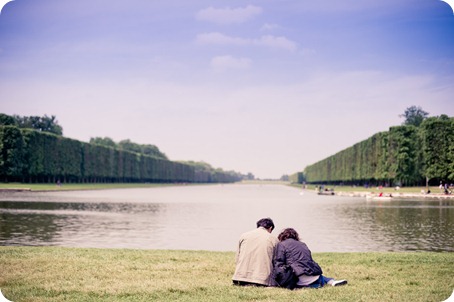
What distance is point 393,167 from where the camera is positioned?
64812 mm

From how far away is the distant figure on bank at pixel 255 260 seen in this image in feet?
27.4

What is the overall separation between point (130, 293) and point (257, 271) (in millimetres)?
2034

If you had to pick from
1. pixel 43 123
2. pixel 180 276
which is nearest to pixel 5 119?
A: pixel 180 276

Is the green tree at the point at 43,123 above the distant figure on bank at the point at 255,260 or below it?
above

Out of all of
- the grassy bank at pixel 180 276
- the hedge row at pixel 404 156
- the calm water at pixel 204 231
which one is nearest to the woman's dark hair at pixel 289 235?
the grassy bank at pixel 180 276

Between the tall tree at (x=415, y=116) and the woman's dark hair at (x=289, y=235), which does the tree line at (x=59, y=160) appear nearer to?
the woman's dark hair at (x=289, y=235)

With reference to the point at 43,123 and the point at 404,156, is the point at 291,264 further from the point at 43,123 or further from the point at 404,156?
the point at 43,123

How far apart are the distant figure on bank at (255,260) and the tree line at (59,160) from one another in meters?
33.0

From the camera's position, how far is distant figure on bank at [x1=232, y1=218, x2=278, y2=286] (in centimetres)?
835

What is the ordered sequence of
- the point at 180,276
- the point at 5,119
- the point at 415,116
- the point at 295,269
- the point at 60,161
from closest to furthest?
the point at 295,269 < the point at 180,276 < the point at 5,119 < the point at 60,161 < the point at 415,116

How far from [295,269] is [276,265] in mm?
310

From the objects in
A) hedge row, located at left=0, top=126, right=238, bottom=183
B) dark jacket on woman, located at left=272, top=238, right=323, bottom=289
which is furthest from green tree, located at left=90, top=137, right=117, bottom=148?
dark jacket on woman, located at left=272, top=238, right=323, bottom=289

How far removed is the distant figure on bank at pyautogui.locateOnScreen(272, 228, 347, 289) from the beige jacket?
0.13 meters

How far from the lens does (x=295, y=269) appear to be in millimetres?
8328
